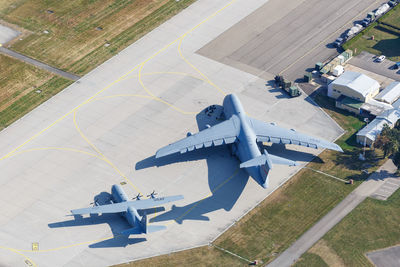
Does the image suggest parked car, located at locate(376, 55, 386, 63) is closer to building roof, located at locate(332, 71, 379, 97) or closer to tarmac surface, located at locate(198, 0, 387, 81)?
tarmac surface, located at locate(198, 0, 387, 81)

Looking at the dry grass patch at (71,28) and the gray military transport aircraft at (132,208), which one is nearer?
the gray military transport aircraft at (132,208)

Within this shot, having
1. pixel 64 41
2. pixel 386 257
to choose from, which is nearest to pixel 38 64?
pixel 64 41

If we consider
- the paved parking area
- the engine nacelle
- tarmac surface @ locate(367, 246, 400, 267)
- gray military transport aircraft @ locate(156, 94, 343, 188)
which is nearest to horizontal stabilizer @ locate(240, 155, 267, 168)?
gray military transport aircraft @ locate(156, 94, 343, 188)

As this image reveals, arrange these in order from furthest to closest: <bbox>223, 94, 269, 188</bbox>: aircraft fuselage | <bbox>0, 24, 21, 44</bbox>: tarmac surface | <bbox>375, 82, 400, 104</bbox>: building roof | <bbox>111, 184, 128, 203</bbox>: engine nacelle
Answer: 1. <bbox>0, 24, 21, 44</bbox>: tarmac surface
2. <bbox>375, 82, 400, 104</bbox>: building roof
3. <bbox>111, 184, 128, 203</bbox>: engine nacelle
4. <bbox>223, 94, 269, 188</bbox>: aircraft fuselage

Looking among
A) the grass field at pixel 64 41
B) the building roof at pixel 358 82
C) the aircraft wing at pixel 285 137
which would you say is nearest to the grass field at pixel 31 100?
the grass field at pixel 64 41

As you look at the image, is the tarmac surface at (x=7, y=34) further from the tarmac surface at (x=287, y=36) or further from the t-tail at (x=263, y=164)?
the t-tail at (x=263, y=164)
